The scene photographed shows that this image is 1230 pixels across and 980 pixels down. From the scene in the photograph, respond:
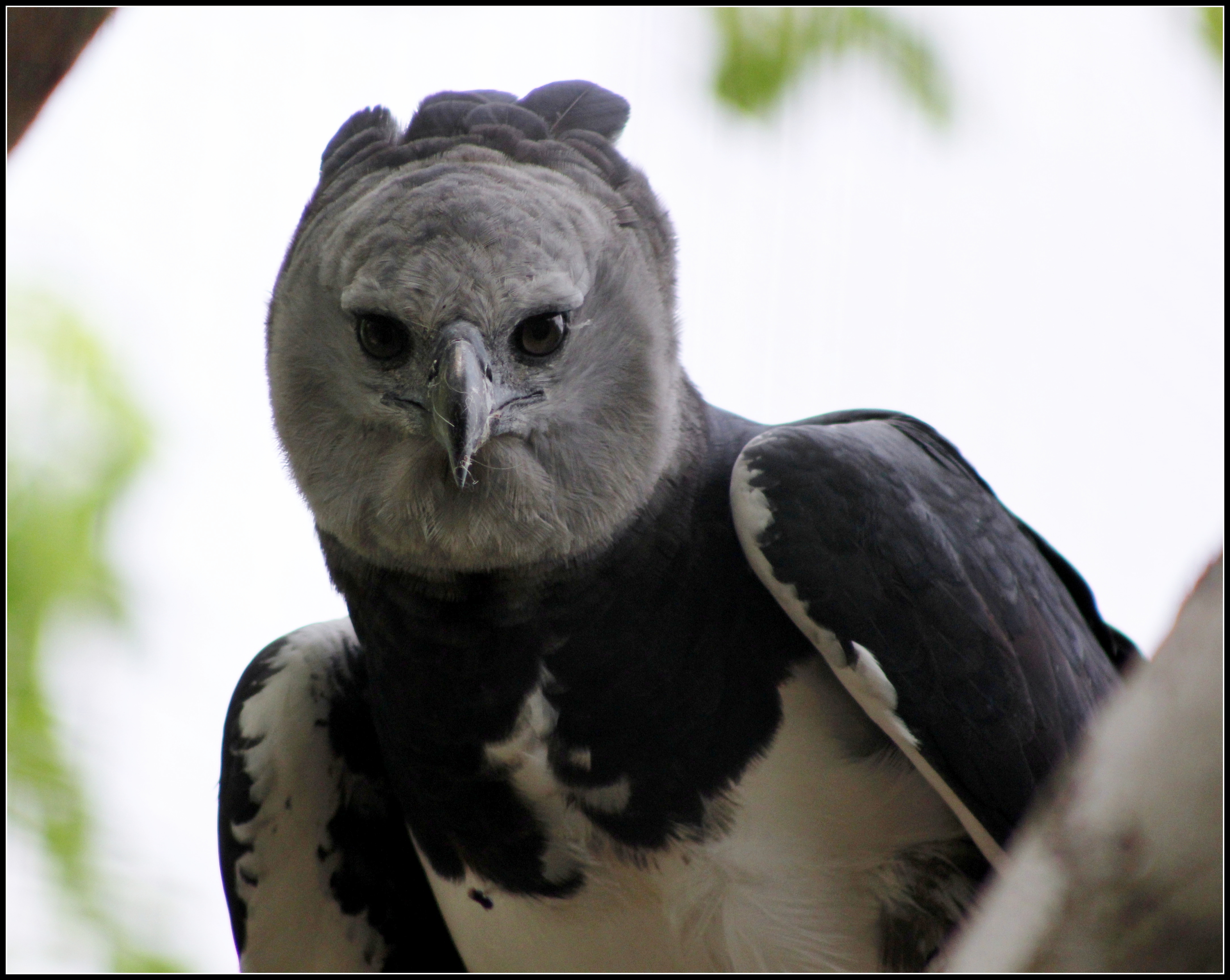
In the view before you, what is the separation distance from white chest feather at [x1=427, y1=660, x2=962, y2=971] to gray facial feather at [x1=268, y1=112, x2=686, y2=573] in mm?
397

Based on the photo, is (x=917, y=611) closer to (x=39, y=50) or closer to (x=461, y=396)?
(x=461, y=396)

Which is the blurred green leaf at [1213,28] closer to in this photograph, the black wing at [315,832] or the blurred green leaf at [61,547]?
the black wing at [315,832]

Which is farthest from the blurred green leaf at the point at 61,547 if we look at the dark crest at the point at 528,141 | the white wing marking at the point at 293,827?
the dark crest at the point at 528,141

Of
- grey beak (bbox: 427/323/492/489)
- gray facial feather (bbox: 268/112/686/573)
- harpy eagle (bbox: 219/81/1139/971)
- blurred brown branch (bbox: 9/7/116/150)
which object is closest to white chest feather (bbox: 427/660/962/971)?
harpy eagle (bbox: 219/81/1139/971)

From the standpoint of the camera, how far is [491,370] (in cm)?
223

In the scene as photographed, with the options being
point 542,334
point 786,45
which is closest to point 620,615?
point 542,334

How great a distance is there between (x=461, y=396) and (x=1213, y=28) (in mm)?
2082

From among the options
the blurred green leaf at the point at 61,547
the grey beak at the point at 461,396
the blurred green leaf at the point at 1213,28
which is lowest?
the blurred green leaf at the point at 61,547

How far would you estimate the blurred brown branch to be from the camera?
6.53ft

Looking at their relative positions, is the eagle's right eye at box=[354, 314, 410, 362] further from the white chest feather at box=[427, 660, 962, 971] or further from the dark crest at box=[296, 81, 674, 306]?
the white chest feather at box=[427, 660, 962, 971]

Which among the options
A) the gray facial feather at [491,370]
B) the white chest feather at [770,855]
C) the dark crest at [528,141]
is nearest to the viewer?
the gray facial feather at [491,370]

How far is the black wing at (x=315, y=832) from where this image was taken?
9.73 ft

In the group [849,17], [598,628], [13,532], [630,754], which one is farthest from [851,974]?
[13,532]

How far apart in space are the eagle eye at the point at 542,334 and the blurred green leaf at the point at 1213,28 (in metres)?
1.71
